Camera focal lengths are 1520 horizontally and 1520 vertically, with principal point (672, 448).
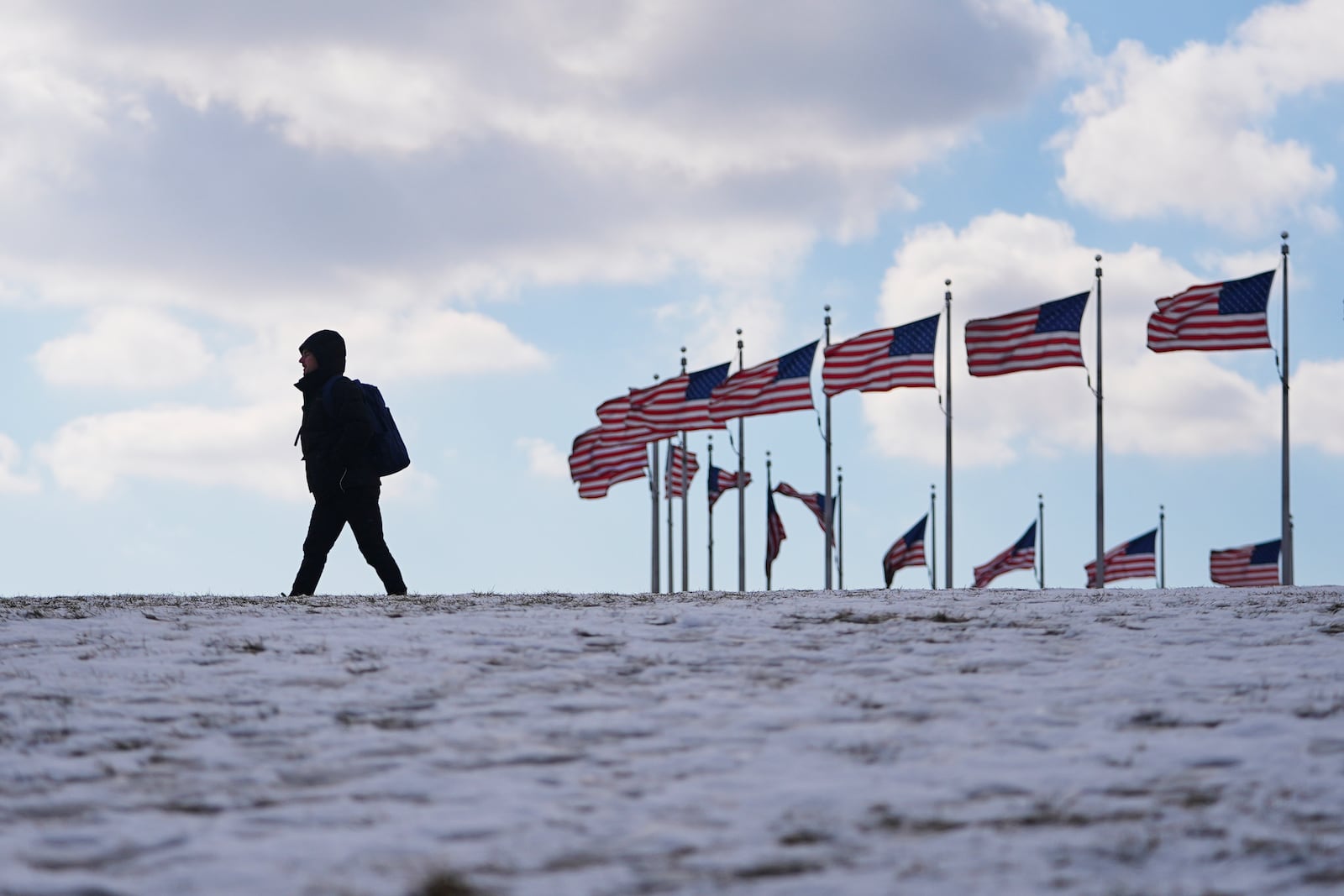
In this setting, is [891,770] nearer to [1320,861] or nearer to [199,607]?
[1320,861]

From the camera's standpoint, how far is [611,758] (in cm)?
547

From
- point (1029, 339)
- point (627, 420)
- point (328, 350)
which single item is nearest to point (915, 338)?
point (1029, 339)

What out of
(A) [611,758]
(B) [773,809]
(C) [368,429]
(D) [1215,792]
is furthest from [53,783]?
(C) [368,429]

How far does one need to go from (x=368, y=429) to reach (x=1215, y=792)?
24.8ft

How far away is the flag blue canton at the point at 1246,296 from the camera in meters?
22.5

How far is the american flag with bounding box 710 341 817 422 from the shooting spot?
87.9 feet

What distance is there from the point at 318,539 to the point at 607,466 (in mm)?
20405

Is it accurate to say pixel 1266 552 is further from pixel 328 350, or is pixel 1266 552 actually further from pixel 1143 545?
pixel 328 350

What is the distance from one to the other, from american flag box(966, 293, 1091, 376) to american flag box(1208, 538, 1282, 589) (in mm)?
12560

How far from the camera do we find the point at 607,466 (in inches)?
1254

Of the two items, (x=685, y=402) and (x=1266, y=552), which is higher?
(x=685, y=402)

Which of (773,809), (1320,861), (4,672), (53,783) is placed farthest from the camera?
(4,672)

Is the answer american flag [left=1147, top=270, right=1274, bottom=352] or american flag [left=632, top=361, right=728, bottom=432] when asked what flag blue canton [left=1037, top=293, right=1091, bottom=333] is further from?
american flag [left=632, top=361, right=728, bottom=432]

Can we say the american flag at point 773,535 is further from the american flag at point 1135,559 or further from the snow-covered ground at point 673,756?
the snow-covered ground at point 673,756
